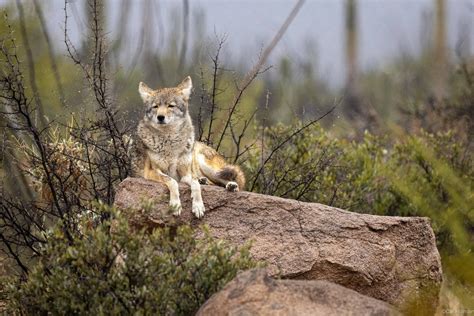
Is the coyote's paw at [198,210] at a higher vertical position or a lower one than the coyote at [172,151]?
lower

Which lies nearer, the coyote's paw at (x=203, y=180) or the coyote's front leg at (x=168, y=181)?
the coyote's front leg at (x=168, y=181)

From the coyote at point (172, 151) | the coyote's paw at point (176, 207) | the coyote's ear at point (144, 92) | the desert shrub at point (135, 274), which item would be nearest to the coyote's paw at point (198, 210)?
the coyote's paw at point (176, 207)

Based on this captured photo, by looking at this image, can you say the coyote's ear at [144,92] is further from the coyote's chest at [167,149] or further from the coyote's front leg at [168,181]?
the coyote's front leg at [168,181]

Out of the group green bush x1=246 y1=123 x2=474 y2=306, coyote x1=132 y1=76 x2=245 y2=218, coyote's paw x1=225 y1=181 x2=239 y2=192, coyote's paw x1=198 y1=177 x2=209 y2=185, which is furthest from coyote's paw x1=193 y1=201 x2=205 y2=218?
green bush x1=246 y1=123 x2=474 y2=306

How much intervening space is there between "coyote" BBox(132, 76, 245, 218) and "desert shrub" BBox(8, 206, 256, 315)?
1.95 meters

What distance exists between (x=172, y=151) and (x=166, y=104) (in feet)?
1.70

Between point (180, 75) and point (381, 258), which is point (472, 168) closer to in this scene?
point (381, 258)

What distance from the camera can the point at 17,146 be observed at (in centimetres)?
1020

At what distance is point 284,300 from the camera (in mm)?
6016

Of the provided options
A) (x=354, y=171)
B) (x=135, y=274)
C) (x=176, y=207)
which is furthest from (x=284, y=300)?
(x=354, y=171)

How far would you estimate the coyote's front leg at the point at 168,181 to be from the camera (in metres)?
7.98

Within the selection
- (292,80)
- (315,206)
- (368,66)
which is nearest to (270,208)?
(315,206)

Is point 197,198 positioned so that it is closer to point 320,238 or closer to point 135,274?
point 320,238

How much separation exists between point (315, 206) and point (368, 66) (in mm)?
36610
